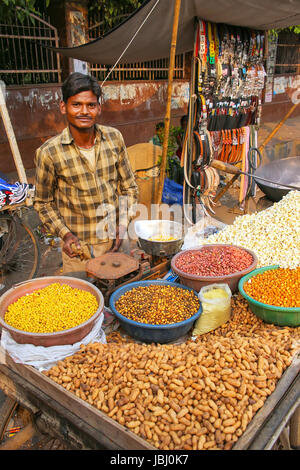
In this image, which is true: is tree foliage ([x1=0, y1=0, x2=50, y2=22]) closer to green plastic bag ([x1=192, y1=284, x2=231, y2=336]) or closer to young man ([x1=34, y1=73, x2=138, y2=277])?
young man ([x1=34, y1=73, x2=138, y2=277])

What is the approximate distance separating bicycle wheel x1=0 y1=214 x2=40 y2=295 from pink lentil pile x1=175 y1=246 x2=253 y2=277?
2228 mm

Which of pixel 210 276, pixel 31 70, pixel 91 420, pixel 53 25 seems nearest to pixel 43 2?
pixel 53 25

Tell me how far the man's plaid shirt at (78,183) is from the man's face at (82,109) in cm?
14

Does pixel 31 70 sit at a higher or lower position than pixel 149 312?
higher

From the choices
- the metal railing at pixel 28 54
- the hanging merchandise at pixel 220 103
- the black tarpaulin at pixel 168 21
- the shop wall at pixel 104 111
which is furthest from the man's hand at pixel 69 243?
the metal railing at pixel 28 54

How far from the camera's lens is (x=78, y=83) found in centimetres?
239

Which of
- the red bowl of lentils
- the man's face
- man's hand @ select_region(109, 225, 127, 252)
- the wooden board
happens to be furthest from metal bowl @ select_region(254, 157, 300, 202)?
the wooden board

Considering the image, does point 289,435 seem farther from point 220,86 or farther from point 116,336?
point 220,86

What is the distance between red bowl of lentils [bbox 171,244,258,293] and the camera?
2301mm

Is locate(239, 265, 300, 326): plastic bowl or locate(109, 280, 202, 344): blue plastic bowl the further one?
locate(239, 265, 300, 326): plastic bowl

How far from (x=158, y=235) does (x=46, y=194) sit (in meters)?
0.97

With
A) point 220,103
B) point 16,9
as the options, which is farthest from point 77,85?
point 16,9
